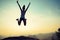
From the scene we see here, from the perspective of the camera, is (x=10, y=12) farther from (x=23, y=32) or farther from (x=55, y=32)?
(x=55, y=32)

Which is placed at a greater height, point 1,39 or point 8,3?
point 8,3

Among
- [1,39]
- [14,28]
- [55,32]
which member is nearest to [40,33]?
[55,32]

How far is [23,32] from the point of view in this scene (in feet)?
9.95

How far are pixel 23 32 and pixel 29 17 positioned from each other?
0.28 metres

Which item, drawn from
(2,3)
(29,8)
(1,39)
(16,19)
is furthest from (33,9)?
(1,39)

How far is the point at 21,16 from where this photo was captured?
3076mm

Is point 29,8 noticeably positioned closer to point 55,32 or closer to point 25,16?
point 25,16

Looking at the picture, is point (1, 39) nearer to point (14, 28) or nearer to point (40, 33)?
point (14, 28)

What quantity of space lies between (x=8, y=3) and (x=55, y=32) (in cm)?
95

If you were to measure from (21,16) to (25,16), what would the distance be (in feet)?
0.23

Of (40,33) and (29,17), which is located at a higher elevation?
(29,17)

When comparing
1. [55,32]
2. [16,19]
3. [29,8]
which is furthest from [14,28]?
[55,32]

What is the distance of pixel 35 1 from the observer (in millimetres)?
3141

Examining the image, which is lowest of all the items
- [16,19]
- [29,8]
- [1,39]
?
[1,39]
